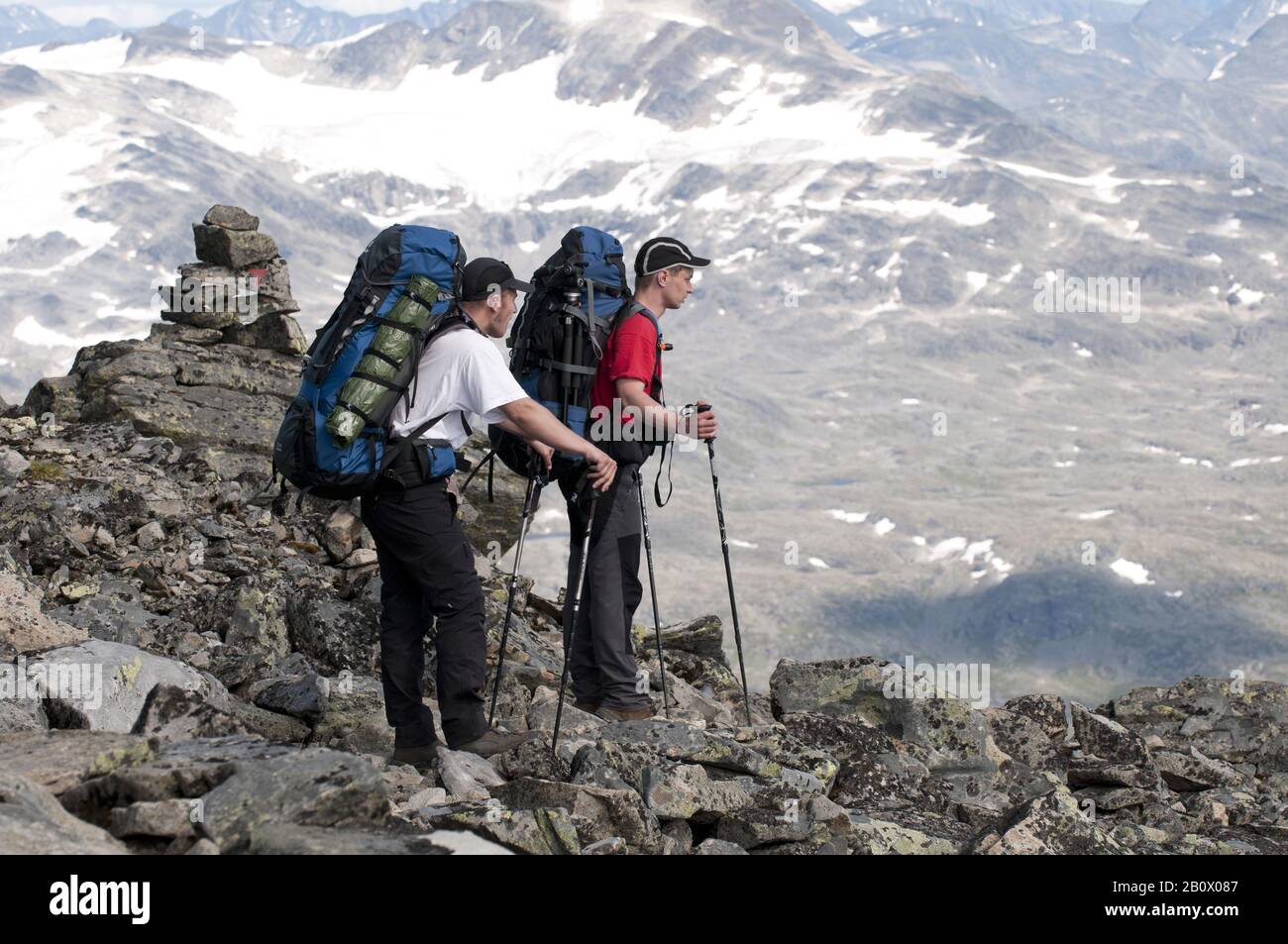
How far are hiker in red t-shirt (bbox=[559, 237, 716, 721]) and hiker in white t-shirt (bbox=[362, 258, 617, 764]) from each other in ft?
3.14

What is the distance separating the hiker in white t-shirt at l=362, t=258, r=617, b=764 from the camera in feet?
34.0

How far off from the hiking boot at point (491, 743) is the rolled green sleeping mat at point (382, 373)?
2.80m

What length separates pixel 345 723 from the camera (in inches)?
490

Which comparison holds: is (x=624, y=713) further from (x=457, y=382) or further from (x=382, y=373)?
(x=382, y=373)

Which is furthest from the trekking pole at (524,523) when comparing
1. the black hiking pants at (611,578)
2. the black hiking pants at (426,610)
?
the black hiking pants at (426,610)

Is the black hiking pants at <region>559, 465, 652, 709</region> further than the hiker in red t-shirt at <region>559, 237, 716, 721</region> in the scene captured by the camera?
Yes

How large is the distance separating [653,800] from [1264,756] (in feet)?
44.5

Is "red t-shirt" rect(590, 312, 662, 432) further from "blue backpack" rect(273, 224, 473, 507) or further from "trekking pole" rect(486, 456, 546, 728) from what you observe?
"blue backpack" rect(273, 224, 473, 507)

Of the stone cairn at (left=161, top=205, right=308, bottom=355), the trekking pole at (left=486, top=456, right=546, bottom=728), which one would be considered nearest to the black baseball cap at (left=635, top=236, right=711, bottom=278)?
the trekking pole at (left=486, top=456, right=546, bottom=728)

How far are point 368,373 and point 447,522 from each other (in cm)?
145

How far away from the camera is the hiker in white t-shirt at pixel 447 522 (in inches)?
408

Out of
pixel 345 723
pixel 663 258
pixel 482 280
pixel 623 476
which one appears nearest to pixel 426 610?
pixel 345 723
